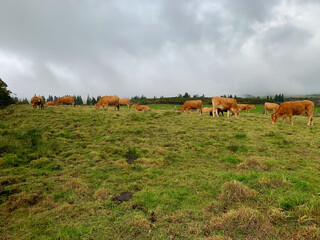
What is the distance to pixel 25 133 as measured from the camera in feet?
28.8

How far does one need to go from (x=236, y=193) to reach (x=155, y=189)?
2155 mm

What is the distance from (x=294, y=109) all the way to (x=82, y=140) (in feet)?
60.7

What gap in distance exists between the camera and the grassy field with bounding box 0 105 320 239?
3318mm

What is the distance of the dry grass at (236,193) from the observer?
4.21 metres

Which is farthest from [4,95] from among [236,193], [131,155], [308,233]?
[308,233]

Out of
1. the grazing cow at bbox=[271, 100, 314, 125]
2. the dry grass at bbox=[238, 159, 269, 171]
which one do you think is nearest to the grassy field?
the dry grass at bbox=[238, 159, 269, 171]

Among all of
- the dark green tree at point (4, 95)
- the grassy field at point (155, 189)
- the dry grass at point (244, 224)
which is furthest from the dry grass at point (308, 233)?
the dark green tree at point (4, 95)

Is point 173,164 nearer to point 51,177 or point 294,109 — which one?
point 51,177

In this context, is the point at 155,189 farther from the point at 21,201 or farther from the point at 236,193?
the point at 21,201

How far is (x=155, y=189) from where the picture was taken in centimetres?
474

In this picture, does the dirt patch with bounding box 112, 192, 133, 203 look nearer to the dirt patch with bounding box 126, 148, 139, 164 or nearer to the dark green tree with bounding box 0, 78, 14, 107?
the dirt patch with bounding box 126, 148, 139, 164

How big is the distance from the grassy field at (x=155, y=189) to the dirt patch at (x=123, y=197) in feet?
0.15

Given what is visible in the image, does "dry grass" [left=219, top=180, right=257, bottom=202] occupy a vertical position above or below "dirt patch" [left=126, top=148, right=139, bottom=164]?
below

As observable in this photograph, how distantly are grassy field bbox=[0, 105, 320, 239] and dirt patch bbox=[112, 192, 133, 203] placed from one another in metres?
0.04
